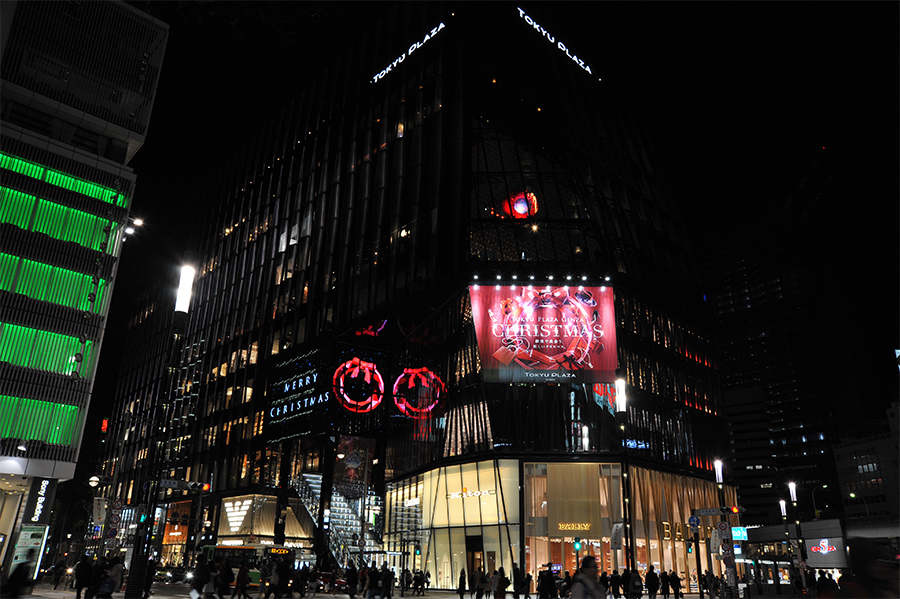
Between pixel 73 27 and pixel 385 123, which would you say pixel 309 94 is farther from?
pixel 73 27

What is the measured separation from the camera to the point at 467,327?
44250 mm

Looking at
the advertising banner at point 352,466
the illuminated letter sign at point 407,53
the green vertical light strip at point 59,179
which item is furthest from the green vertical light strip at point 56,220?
the illuminated letter sign at point 407,53

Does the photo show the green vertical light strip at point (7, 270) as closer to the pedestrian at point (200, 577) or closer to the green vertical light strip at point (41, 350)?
the green vertical light strip at point (41, 350)

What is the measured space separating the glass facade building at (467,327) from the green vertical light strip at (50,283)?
63.7 ft

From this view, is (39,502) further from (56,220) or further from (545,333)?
(545,333)

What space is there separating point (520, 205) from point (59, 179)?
105 ft

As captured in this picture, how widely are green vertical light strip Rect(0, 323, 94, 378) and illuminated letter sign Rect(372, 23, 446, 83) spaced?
1521 inches

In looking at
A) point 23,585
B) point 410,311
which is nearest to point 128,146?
point 410,311

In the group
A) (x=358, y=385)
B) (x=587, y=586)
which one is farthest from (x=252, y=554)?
(x=587, y=586)

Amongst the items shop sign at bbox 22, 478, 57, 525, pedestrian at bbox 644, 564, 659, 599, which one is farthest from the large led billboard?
shop sign at bbox 22, 478, 57, 525

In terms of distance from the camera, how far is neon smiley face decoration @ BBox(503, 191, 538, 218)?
4716cm

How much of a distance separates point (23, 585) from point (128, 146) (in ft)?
137

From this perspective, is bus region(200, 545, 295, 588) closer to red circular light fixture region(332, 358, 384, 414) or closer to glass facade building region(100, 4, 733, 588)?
glass facade building region(100, 4, 733, 588)

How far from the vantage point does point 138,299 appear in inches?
4592
